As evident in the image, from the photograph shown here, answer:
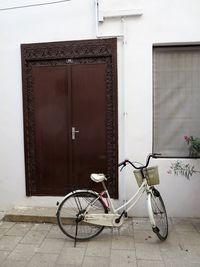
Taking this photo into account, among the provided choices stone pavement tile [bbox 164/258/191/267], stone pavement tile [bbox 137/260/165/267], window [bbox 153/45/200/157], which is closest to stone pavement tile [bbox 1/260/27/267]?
stone pavement tile [bbox 137/260/165/267]

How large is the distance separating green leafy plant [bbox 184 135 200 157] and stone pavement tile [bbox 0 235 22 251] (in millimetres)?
2703

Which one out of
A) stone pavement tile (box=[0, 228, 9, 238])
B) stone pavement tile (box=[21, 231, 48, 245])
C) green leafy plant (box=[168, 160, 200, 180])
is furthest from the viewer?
green leafy plant (box=[168, 160, 200, 180])

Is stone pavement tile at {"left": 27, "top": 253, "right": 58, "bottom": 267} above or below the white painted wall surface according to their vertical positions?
below

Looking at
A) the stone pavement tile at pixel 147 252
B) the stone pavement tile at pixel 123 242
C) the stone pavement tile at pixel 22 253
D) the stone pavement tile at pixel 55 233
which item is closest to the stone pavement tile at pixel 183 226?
the stone pavement tile at pixel 147 252

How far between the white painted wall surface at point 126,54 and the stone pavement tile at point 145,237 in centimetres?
49

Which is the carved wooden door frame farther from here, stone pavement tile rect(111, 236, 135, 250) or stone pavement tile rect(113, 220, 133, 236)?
stone pavement tile rect(111, 236, 135, 250)

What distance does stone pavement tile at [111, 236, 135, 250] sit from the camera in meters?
3.39

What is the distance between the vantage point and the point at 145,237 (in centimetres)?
365

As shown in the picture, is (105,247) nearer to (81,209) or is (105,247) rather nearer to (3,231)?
(81,209)

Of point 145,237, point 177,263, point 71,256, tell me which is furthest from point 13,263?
point 177,263

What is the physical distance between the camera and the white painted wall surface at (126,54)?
4027 millimetres

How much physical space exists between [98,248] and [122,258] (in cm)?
35

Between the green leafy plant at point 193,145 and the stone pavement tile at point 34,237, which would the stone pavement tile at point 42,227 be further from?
the green leafy plant at point 193,145

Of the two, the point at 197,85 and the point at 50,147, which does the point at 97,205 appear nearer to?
the point at 50,147
